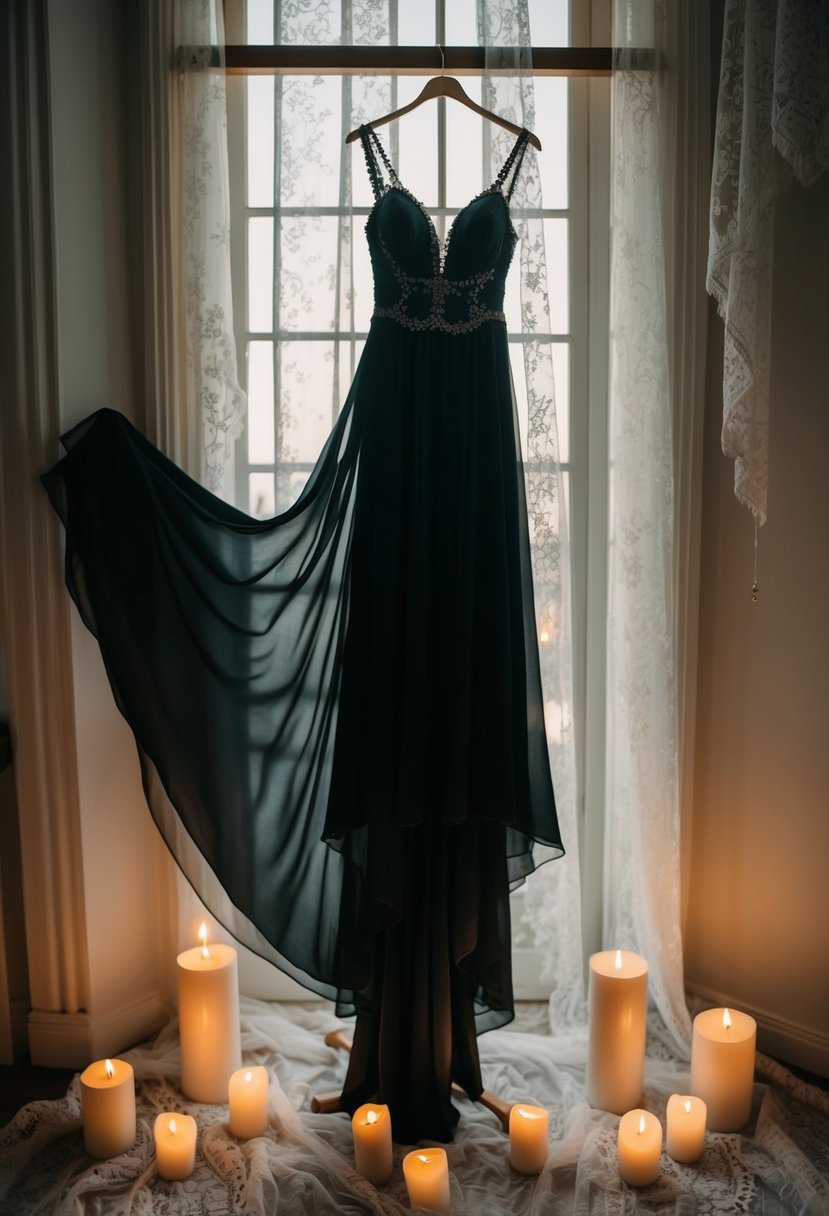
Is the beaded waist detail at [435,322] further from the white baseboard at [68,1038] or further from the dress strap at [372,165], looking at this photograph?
the white baseboard at [68,1038]

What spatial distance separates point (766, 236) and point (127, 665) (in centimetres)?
135

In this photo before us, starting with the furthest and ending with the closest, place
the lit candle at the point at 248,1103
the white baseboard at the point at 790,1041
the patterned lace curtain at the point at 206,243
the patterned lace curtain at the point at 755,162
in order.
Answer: the white baseboard at the point at 790,1041, the patterned lace curtain at the point at 206,243, the lit candle at the point at 248,1103, the patterned lace curtain at the point at 755,162

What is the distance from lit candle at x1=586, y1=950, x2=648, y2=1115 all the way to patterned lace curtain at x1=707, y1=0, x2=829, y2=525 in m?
0.90

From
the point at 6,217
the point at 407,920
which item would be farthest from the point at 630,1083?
the point at 6,217

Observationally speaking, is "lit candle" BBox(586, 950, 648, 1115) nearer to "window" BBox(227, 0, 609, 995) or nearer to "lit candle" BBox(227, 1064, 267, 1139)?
"lit candle" BBox(227, 1064, 267, 1139)

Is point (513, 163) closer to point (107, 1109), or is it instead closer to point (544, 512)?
point (544, 512)

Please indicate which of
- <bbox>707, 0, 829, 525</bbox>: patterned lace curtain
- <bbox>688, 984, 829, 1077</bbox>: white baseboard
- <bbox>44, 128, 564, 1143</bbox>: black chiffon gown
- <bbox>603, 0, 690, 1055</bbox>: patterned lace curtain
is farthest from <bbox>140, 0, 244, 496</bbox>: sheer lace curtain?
<bbox>688, 984, 829, 1077</bbox>: white baseboard

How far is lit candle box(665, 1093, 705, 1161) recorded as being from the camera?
5.56ft

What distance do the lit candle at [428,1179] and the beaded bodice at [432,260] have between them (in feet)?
4.50

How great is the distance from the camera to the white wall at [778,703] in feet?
6.23

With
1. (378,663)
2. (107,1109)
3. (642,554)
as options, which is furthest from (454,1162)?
(642,554)

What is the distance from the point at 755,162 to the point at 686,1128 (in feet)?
5.38

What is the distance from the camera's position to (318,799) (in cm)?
180

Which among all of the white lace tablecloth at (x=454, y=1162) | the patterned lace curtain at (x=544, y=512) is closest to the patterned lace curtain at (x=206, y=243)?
the patterned lace curtain at (x=544, y=512)
